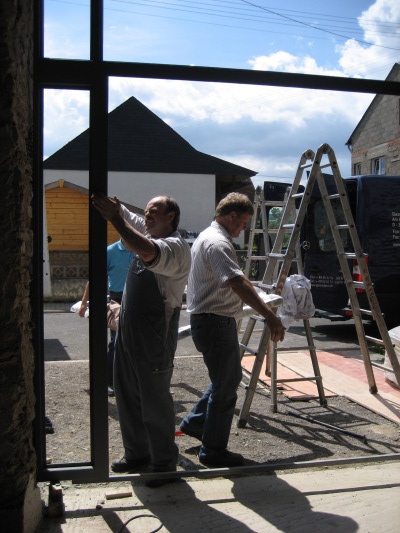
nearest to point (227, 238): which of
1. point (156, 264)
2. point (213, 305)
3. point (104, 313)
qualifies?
point (213, 305)

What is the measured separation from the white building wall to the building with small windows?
7.34 m

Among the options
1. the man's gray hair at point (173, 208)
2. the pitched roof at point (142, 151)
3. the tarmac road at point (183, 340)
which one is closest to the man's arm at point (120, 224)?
the man's gray hair at point (173, 208)

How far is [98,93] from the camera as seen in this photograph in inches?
124

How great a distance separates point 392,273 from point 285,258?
4437 mm

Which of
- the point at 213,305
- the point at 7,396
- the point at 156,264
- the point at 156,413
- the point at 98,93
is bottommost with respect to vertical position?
the point at 156,413

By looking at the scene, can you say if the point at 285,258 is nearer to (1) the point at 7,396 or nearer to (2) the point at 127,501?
(2) the point at 127,501

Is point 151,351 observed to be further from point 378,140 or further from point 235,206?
point 378,140

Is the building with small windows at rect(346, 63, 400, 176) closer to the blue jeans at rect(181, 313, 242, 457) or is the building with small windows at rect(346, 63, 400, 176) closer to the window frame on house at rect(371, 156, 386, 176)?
the window frame on house at rect(371, 156, 386, 176)

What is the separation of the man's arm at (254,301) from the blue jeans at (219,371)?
0.34 meters

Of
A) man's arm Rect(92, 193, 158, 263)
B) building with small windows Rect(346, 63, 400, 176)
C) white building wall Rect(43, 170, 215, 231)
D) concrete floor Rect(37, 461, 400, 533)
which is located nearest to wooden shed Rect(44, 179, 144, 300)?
white building wall Rect(43, 170, 215, 231)

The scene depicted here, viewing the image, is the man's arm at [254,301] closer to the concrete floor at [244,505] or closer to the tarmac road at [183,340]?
the concrete floor at [244,505]

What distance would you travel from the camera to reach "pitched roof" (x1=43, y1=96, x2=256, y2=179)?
29500mm

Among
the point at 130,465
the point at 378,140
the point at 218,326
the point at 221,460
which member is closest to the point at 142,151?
the point at 378,140

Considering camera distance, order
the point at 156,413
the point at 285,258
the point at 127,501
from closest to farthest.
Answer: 1. the point at 127,501
2. the point at 156,413
3. the point at 285,258
